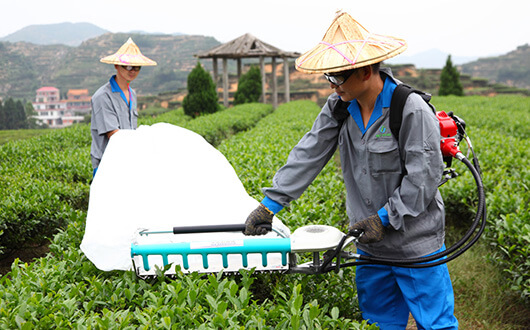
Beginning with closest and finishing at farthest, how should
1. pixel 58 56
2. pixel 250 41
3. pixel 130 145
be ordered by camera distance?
1. pixel 130 145
2. pixel 250 41
3. pixel 58 56

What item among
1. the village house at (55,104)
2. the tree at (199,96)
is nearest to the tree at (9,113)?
the tree at (199,96)

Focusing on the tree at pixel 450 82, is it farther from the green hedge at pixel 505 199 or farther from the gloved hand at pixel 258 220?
the gloved hand at pixel 258 220

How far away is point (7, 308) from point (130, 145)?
1144 millimetres

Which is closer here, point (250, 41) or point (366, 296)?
point (366, 296)

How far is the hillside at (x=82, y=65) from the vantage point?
1994 inches

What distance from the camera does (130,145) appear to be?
2619 millimetres

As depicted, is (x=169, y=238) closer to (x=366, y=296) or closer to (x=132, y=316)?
(x=132, y=316)

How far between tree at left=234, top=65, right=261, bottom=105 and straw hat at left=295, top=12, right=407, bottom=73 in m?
20.8

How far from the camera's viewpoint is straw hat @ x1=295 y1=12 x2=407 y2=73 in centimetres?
179

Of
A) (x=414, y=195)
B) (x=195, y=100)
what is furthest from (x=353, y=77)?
(x=195, y=100)

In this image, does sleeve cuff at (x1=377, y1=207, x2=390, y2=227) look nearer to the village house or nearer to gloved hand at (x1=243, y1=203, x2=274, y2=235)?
gloved hand at (x1=243, y1=203, x2=274, y2=235)

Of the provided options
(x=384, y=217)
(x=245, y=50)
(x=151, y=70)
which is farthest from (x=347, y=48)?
(x=151, y=70)

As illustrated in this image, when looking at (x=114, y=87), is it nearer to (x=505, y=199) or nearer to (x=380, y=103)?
(x=380, y=103)

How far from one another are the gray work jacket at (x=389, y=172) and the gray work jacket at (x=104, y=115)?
6.53 feet
